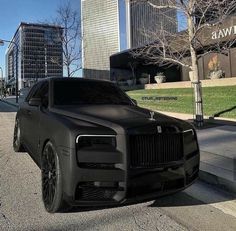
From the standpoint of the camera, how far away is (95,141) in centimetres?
440

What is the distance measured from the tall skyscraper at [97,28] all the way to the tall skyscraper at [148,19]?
6.29 metres

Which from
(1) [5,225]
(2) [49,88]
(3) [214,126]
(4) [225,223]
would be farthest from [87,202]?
(3) [214,126]

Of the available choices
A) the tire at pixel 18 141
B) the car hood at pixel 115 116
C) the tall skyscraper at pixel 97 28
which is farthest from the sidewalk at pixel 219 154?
the tall skyscraper at pixel 97 28

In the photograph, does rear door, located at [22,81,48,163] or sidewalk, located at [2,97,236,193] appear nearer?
rear door, located at [22,81,48,163]

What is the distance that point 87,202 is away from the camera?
170 inches

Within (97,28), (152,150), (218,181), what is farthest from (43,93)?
(97,28)

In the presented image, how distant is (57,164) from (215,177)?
298 centimetres

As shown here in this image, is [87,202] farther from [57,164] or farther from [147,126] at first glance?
[147,126]

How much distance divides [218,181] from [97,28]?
82.0 feet

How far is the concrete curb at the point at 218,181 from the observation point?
238 inches

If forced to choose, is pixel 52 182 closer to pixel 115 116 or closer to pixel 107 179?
pixel 107 179

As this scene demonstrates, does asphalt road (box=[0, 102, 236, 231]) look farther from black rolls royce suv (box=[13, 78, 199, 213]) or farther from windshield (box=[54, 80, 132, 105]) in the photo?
windshield (box=[54, 80, 132, 105])

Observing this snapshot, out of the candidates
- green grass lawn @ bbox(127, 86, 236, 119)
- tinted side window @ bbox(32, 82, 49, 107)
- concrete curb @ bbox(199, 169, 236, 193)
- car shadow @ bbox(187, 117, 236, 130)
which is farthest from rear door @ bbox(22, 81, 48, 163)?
green grass lawn @ bbox(127, 86, 236, 119)

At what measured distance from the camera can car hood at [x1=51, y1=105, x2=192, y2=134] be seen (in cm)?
447
